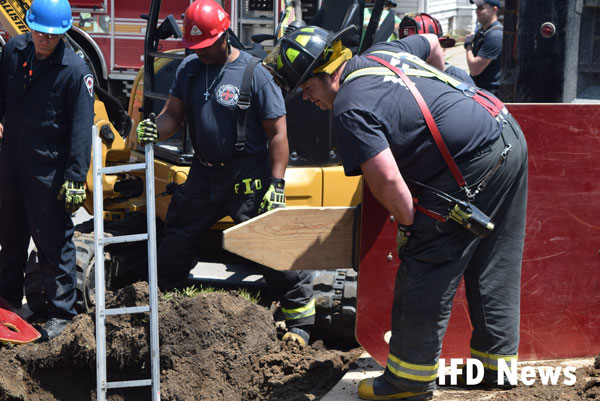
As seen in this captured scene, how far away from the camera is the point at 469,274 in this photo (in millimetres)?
4359

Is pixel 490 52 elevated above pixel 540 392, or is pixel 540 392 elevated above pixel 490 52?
pixel 490 52

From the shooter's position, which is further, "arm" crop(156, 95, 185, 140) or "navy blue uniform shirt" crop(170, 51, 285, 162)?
"arm" crop(156, 95, 185, 140)

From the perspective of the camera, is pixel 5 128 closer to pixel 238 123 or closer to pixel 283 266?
pixel 238 123

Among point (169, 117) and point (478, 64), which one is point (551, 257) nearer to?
point (169, 117)

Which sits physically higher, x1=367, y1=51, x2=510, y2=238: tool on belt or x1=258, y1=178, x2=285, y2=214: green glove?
x1=367, y1=51, x2=510, y2=238: tool on belt

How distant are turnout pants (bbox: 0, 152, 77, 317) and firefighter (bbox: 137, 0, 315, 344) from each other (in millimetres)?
672

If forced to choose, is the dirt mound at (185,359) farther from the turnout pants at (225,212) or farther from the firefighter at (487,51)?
the firefighter at (487,51)

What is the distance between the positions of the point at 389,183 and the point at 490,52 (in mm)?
5159

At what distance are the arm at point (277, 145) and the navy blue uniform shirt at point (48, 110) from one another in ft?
3.79

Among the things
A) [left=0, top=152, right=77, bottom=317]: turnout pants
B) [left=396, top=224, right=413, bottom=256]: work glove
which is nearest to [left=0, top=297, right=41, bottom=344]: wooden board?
[left=0, top=152, right=77, bottom=317]: turnout pants

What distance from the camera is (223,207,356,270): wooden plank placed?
459cm

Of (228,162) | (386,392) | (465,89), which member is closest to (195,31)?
(228,162)

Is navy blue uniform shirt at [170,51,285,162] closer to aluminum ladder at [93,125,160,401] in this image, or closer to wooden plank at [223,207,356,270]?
aluminum ladder at [93,125,160,401]

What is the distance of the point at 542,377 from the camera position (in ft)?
15.0
